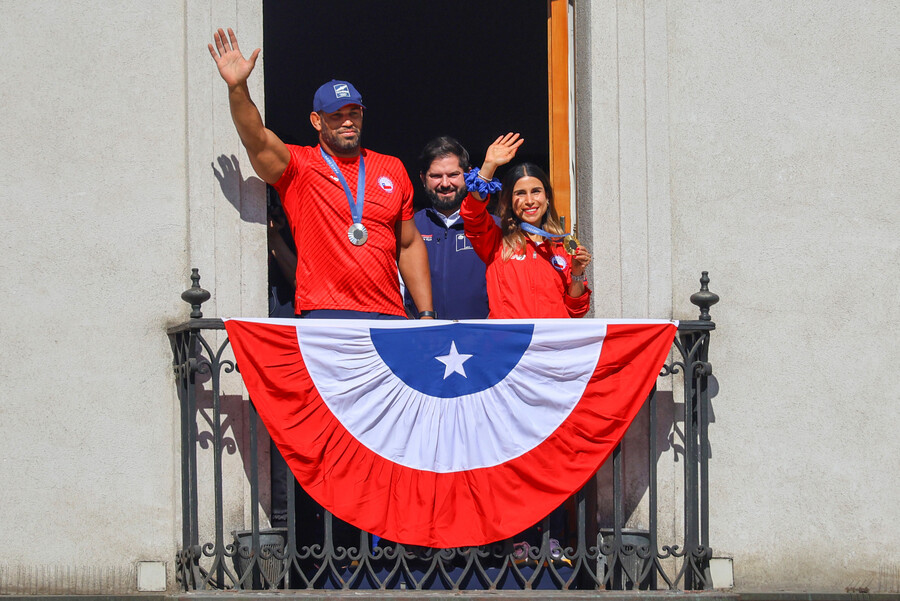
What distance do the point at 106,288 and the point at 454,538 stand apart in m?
2.10

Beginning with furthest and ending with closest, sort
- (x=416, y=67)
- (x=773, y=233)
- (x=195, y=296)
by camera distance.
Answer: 1. (x=416, y=67)
2. (x=773, y=233)
3. (x=195, y=296)

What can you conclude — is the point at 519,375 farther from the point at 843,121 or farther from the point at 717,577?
the point at 843,121

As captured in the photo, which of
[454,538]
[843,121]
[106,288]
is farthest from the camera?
[843,121]

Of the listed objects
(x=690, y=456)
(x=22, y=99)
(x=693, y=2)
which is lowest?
(x=690, y=456)

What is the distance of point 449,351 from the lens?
5.47m

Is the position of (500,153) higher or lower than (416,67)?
lower

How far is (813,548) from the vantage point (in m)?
5.88

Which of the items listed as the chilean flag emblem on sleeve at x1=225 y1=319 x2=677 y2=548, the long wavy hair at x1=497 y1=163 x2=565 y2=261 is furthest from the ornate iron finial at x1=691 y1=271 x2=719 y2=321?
the long wavy hair at x1=497 y1=163 x2=565 y2=261

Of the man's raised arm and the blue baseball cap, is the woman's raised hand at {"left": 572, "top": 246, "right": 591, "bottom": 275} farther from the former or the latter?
the man's raised arm

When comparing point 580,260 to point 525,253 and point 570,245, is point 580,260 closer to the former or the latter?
point 570,245

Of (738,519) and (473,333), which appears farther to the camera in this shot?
(738,519)

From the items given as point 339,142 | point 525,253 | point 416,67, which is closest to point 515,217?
point 525,253

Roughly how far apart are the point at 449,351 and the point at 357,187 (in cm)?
97

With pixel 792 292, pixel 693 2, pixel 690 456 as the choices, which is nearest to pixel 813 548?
pixel 690 456
